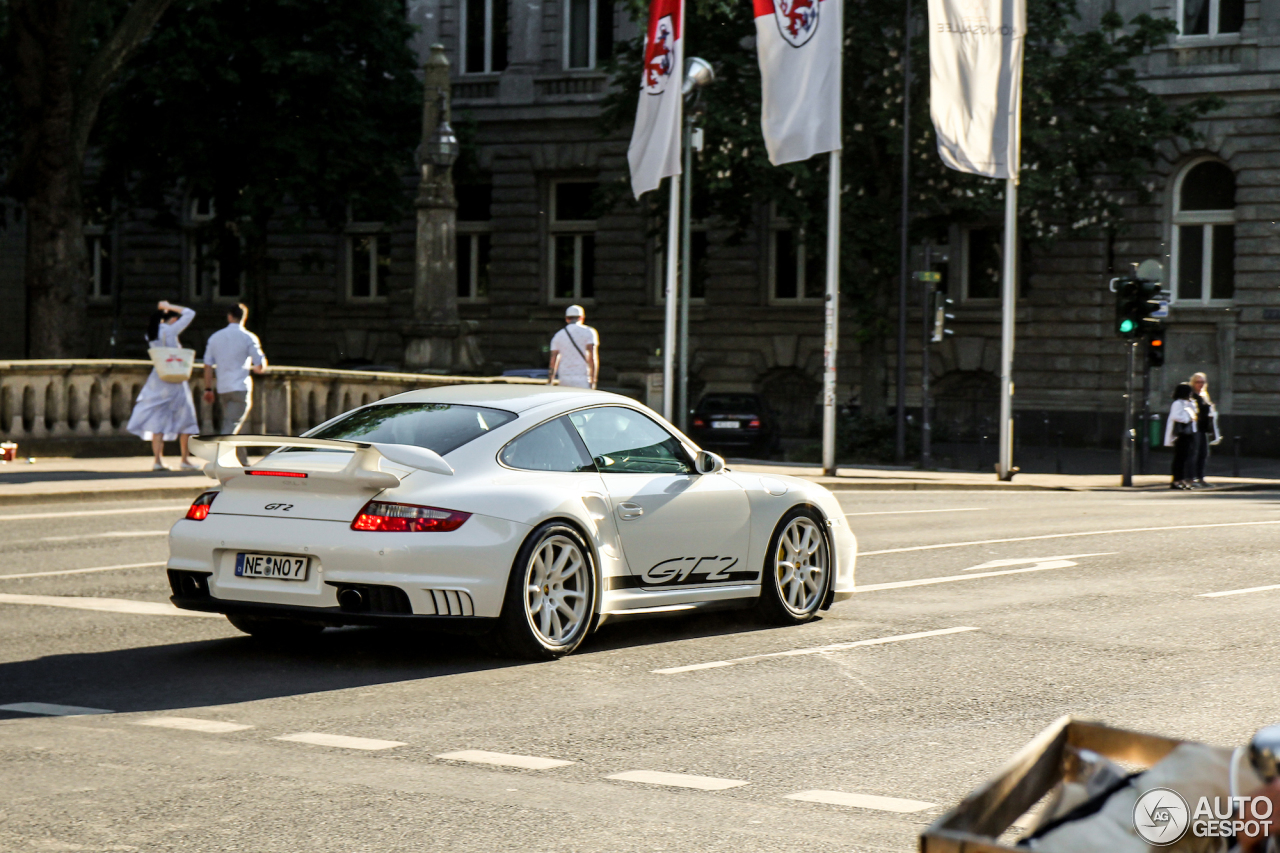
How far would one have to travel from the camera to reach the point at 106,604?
34.2 ft

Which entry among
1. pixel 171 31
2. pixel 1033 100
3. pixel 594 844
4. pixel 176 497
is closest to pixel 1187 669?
pixel 594 844

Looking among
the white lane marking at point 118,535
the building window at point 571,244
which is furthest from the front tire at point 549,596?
the building window at point 571,244

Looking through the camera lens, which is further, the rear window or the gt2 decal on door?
the gt2 decal on door

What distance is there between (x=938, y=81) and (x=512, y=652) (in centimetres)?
1743

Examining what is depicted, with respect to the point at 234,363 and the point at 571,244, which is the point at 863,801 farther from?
the point at 571,244

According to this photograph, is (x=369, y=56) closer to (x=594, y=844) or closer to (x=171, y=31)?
(x=171, y=31)

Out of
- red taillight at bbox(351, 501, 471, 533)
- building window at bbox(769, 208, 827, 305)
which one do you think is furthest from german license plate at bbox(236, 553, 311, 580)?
building window at bbox(769, 208, 827, 305)

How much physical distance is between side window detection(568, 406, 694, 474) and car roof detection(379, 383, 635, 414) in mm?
92

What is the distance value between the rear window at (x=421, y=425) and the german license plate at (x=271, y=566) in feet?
2.65

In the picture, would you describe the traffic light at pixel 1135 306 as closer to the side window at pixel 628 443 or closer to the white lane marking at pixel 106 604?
the side window at pixel 628 443

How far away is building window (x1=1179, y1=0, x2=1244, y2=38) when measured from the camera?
36375 mm

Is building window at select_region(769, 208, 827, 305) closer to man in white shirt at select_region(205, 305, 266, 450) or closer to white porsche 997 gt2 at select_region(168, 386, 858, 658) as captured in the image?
man in white shirt at select_region(205, 305, 266, 450)

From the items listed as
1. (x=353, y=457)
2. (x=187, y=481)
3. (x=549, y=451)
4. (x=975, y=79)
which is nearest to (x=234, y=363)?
(x=187, y=481)

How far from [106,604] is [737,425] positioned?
78.8ft
